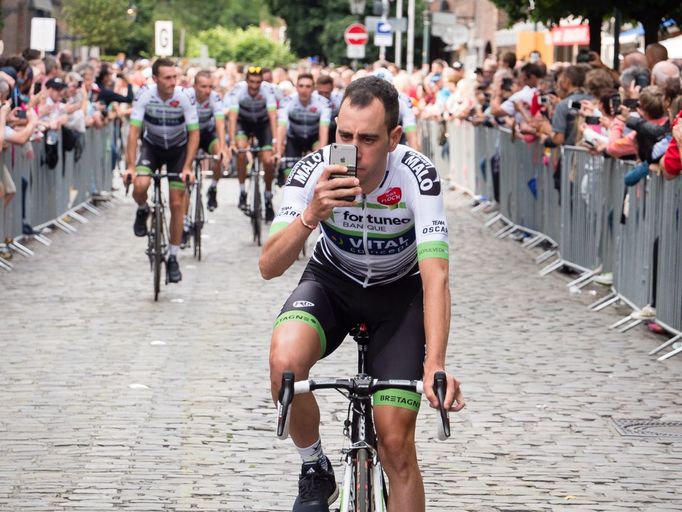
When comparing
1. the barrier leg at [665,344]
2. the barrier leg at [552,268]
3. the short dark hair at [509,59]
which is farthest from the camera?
the short dark hair at [509,59]

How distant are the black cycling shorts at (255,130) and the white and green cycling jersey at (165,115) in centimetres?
628

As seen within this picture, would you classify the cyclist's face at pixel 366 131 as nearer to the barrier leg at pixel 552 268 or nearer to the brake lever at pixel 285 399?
the brake lever at pixel 285 399

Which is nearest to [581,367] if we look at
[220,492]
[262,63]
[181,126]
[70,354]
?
[70,354]

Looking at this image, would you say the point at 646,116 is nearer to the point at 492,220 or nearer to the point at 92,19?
the point at 492,220

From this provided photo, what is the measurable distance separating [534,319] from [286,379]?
895 cm

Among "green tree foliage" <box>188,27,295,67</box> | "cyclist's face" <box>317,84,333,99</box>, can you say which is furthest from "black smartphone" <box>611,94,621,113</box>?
"green tree foliage" <box>188,27,295,67</box>

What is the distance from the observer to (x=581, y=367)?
37.5 ft

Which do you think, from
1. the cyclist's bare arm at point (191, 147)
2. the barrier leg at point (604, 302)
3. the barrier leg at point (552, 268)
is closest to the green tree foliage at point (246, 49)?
the barrier leg at point (552, 268)

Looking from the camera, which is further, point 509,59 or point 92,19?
point 92,19

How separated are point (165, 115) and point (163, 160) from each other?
1.47ft

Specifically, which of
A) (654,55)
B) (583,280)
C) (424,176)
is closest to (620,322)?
(583,280)

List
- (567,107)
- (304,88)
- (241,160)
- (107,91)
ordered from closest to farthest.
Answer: (567,107), (304,88), (241,160), (107,91)

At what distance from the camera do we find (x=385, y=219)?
588 cm

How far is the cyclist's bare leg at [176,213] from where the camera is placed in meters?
15.4
